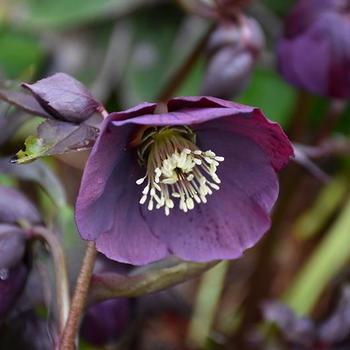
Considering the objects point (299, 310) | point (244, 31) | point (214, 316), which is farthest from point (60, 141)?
point (214, 316)

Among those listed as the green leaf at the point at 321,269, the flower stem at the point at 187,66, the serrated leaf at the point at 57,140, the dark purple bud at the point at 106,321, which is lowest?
the green leaf at the point at 321,269

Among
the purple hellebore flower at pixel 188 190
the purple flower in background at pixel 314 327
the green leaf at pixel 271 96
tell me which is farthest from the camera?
the green leaf at pixel 271 96

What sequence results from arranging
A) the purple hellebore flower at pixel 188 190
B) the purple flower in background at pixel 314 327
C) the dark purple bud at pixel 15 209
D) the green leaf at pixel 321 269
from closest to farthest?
1. the purple hellebore flower at pixel 188 190
2. the dark purple bud at pixel 15 209
3. the purple flower in background at pixel 314 327
4. the green leaf at pixel 321 269

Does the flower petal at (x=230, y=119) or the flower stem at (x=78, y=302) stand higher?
the flower petal at (x=230, y=119)

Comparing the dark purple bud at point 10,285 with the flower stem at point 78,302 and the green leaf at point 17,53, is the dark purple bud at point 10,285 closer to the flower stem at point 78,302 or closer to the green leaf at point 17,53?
the flower stem at point 78,302

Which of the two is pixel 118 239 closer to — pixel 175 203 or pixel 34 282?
pixel 175 203

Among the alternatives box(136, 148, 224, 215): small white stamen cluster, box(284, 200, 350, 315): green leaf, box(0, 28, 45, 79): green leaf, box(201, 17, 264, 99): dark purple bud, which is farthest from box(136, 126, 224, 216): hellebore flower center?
box(0, 28, 45, 79): green leaf

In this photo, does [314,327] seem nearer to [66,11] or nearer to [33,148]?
[33,148]

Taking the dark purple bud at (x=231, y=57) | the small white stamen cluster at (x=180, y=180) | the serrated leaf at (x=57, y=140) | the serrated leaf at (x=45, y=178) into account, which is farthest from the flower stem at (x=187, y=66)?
the serrated leaf at (x=57, y=140)
